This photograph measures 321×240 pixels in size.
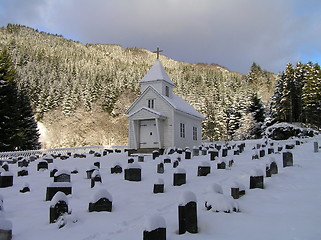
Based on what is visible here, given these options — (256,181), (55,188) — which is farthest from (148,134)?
(55,188)

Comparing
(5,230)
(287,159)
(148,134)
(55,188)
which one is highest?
(148,134)

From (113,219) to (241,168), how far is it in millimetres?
7760

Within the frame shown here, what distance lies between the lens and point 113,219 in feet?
20.1

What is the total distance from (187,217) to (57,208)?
2.67 metres

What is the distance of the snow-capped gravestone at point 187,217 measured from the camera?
5.45 meters

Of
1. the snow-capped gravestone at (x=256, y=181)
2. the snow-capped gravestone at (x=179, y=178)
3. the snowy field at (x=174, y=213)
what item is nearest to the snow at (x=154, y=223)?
the snowy field at (x=174, y=213)

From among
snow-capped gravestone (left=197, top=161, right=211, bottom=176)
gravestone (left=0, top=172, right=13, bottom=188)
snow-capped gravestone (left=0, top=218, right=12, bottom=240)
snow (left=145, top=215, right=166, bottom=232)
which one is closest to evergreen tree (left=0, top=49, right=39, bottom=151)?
gravestone (left=0, top=172, right=13, bottom=188)

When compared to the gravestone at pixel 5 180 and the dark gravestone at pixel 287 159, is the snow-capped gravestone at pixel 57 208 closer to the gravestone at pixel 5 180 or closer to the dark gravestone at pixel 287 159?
the gravestone at pixel 5 180

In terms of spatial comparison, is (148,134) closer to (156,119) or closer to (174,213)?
(156,119)

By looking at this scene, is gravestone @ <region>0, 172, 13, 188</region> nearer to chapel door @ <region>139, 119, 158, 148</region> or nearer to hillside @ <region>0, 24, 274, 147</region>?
chapel door @ <region>139, 119, 158, 148</region>

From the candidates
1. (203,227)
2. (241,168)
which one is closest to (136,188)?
(203,227)

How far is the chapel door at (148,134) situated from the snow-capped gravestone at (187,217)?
842 inches

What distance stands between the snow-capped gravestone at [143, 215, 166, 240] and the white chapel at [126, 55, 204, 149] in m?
21.3

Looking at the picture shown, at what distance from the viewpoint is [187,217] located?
5461mm
